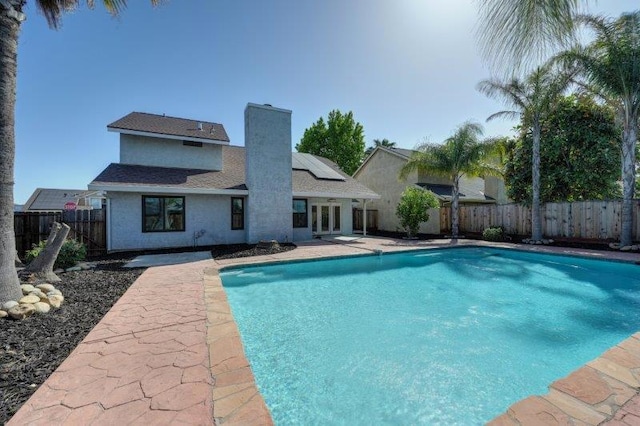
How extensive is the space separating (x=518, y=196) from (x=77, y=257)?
70.6 ft

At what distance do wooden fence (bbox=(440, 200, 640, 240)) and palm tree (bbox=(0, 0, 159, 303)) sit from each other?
19608 mm

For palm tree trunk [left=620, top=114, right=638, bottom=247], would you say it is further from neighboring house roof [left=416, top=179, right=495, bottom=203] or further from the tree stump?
the tree stump

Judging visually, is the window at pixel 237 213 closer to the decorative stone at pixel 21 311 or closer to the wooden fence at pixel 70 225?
the wooden fence at pixel 70 225

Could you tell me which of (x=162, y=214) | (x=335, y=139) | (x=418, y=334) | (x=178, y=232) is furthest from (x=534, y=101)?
(x=335, y=139)

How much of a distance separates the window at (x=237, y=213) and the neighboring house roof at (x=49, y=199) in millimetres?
24160

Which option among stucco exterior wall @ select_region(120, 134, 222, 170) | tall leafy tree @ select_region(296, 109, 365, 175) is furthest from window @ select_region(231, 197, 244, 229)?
tall leafy tree @ select_region(296, 109, 365, 175)

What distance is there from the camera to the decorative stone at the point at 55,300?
4.79m

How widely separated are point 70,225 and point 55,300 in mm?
8147

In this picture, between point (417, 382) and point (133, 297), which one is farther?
point (133, 297)

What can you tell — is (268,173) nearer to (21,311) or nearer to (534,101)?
(21,311)

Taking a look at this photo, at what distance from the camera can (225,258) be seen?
1012cm

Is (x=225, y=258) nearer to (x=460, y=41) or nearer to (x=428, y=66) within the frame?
(x=428, y=66)

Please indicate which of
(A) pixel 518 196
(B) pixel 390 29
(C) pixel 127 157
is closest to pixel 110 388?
(B) pixel 390 29

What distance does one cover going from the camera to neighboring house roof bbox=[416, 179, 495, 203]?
18975 mm
